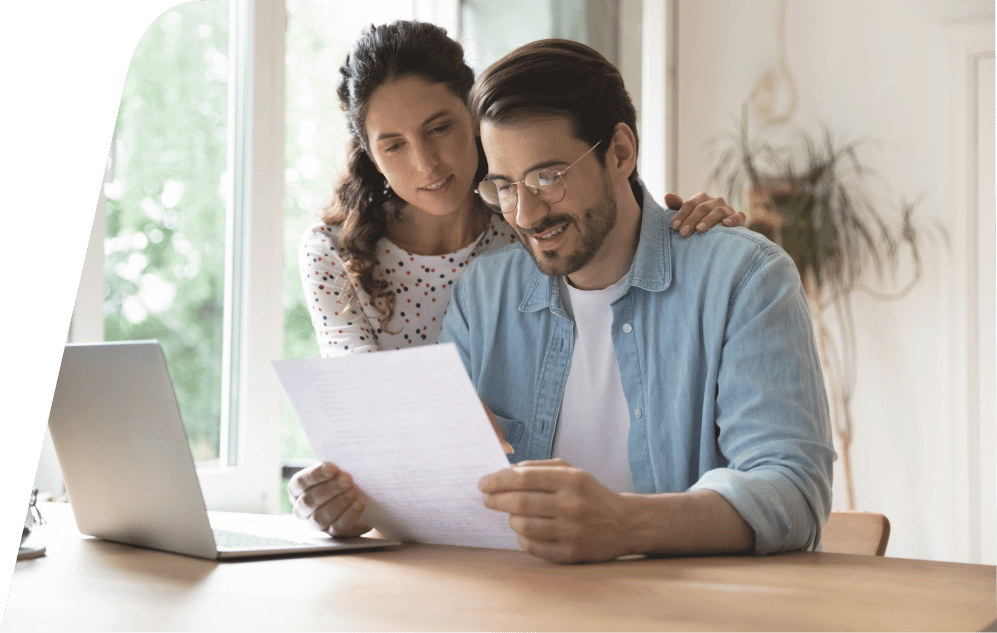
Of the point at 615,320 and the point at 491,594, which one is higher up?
the point at 615,320

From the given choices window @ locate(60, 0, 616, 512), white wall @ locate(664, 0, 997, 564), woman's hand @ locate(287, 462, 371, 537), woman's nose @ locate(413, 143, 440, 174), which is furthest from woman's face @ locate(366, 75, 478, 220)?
white wall @ locate(664, 0, 997, 564)

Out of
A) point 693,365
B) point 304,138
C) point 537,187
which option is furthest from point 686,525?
point 304,138

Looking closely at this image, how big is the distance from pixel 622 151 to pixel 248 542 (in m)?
0.84

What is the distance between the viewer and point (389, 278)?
1776 mm

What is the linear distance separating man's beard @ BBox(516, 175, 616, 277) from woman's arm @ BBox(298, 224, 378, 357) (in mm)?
400

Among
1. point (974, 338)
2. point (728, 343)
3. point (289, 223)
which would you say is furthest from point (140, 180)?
point (974, 338)

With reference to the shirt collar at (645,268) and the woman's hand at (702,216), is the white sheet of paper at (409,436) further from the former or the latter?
the woman's hand at (702,216)

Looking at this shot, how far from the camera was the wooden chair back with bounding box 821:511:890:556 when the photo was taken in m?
1.48

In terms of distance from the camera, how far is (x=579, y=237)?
4.66 feet

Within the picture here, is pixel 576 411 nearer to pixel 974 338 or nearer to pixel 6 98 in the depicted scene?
pixel 6 98

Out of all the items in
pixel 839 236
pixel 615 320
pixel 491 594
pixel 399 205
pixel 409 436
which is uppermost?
pixel 839 236

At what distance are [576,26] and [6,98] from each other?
9.57ft

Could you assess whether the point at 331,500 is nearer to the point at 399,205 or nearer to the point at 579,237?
the point at 579,237

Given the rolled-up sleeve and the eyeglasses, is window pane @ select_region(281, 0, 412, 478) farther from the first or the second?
the rolled-up sleeve
